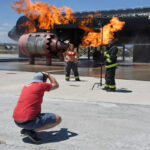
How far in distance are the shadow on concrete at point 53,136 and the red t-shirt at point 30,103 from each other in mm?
532

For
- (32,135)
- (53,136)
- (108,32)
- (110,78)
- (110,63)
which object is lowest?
(53,136)

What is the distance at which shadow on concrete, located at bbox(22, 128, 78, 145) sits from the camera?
431cm

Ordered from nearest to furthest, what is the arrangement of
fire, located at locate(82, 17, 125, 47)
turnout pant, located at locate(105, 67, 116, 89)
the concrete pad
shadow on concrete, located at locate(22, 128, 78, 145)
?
the concrete pad
shadow on concrete, located at locate(22, 128, 78, 145)
turnout pant, located at locate(105, 67, 116, 89)
fire, located at locate(82, 17, 125, 47)

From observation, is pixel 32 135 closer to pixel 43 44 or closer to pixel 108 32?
pixel 43 44

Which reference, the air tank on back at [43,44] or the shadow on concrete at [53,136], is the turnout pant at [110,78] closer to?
the shadow on concrete at [53,136]

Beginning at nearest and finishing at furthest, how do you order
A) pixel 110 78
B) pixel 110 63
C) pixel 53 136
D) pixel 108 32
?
pixel 53 136
pixel 110 63
pixel 110 78
pixel 108 32

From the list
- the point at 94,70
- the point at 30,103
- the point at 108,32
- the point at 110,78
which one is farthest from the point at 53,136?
the point at 108,32

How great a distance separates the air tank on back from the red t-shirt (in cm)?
1828

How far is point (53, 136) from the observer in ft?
14.9

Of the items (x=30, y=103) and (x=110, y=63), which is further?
(x=110, y=63)

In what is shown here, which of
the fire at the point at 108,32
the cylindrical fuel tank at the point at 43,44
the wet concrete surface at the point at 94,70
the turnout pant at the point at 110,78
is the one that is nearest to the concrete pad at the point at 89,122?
the turnout pant at the point at 110,78

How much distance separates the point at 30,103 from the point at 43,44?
18.9 metres

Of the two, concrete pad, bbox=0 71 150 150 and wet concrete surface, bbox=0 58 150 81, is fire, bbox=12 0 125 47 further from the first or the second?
concrete pad, bbox=0 71 150 150

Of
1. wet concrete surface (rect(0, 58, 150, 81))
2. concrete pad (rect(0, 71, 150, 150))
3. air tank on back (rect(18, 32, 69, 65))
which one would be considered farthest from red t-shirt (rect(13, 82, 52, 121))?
air tank on back (rect(18, 32, 69, 65))
